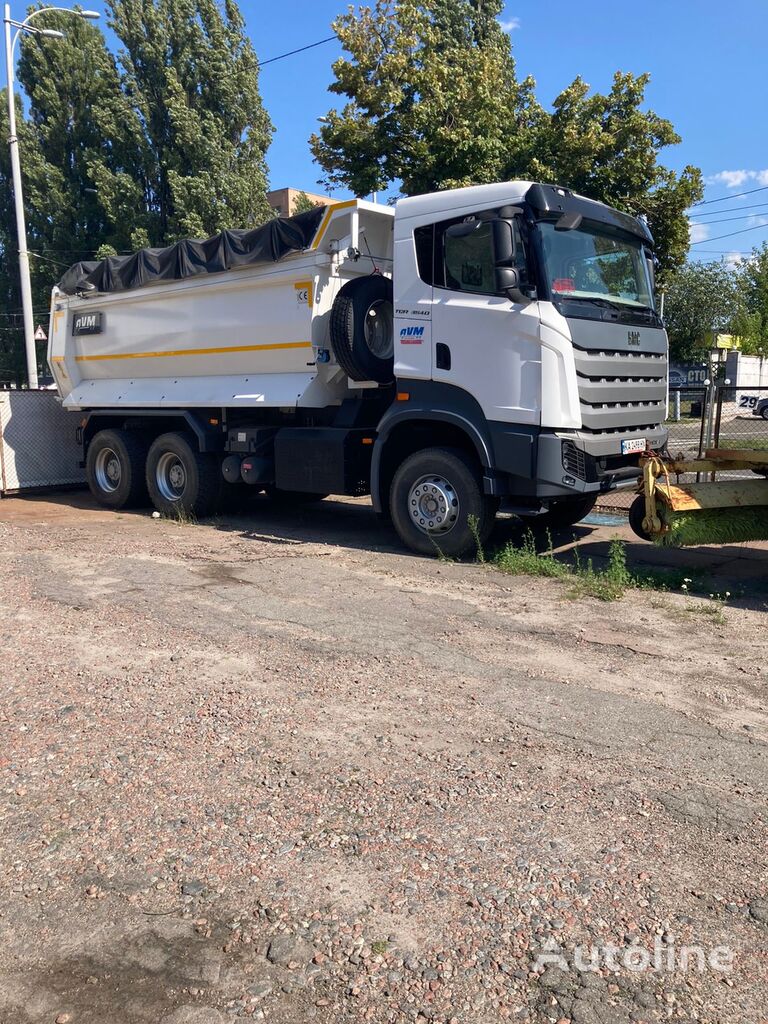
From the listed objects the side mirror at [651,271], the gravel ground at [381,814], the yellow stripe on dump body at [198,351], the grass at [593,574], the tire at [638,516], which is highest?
the side mirror at [651,271]

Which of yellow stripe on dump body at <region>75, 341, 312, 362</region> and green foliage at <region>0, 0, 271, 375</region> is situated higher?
green foliage at <region>0, 0, 271, 375</region>

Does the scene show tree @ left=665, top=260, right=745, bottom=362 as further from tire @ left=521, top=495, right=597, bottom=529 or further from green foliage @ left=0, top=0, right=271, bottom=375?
tire @ left=521, top=495, right=597, bottom=529

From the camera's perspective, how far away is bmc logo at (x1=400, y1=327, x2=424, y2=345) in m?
8.62

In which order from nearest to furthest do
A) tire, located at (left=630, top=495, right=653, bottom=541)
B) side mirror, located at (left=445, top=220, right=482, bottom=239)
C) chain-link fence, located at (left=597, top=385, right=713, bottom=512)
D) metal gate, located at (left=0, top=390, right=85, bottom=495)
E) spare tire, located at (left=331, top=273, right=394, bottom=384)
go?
tire, located at (left=630, top=495, right=653, bottom=541), side mirror, located at (left=445, top=220, right=482, bottom=239), spare tire, located at (left=331, top=273, right=394, bottom=384), chain-link fence, located at (left=597, top=385, right=713, bottom=512), metal gate, located at (left=0, top=390, right=85, bottom=495)

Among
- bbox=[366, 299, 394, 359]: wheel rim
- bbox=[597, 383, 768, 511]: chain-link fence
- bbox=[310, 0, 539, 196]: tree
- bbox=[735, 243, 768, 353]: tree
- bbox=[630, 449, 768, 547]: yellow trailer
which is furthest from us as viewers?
bbox=[735, 243, 768, 353]: tree

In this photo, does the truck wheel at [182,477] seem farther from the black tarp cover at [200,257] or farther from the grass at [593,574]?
the grass at [593,574]

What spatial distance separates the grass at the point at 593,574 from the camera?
7.36 metres

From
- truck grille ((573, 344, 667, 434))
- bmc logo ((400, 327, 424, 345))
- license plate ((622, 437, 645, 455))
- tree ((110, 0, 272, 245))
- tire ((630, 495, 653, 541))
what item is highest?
tree ((110, 0, 272, 245))

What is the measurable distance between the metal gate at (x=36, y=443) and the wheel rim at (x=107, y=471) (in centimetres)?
166

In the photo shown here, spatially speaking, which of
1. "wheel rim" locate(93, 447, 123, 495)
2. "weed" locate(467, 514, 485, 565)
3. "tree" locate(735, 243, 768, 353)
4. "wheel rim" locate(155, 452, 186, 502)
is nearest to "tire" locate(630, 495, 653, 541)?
"weed" locate(467, 514, 485, 565)

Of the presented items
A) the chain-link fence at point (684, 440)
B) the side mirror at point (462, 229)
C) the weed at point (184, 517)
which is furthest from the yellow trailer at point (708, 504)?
the weed at point (184, 517)

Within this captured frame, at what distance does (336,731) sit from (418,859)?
126 centimetres

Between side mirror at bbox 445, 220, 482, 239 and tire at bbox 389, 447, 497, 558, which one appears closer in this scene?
side mirror at bbox 445, 220, 482, 239

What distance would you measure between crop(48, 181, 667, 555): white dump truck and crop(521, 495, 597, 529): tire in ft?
0.12
